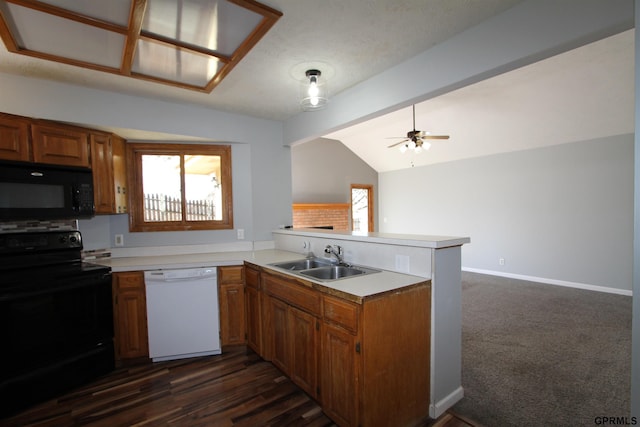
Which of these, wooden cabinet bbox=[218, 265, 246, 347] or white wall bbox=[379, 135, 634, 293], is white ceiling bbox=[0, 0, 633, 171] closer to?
white wall bbox=[379, 135, 634, 293]

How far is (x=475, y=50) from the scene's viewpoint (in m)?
1.76

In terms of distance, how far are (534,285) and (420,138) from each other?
3.28 m

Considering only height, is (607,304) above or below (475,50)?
below

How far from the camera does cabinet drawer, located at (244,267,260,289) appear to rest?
8.37 ft

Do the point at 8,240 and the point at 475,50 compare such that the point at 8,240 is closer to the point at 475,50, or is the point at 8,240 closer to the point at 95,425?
the point at 95,425

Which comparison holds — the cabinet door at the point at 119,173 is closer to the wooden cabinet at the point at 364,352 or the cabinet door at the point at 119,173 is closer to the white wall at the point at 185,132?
the white wall at the point at 185,132

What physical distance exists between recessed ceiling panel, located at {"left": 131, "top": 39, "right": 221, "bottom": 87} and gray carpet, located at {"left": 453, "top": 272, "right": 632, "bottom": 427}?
117 inches

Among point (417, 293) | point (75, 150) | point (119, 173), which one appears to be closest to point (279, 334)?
point (417, 293)

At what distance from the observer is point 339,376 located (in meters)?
1.70

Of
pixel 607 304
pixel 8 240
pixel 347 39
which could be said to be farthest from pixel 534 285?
pixel 8 240

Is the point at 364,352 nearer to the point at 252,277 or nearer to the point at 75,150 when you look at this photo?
the point at 252,277

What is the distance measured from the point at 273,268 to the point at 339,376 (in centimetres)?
97

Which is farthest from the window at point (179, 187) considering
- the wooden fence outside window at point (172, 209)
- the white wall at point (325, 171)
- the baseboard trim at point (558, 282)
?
the baseboard trim at point (558, 282)

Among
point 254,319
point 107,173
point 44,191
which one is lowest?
point 254,319
